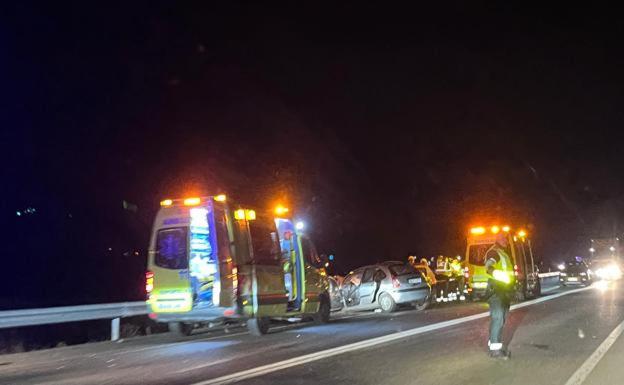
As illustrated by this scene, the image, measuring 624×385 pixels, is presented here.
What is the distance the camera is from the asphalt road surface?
7.99 meters

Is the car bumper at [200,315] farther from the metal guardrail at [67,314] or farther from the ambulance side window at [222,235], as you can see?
the metal guardrail at [67,314]

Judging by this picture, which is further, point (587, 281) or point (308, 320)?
point (587, 281)

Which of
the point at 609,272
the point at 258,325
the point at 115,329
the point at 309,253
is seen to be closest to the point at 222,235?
the point at 258,325

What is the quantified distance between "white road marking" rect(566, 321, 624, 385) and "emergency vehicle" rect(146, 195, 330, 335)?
5.84m

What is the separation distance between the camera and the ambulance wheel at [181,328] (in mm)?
12977

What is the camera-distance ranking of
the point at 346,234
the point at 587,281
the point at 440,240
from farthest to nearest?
1. the point at 440,240
2. the point at 346,234
3. the point at 587,281

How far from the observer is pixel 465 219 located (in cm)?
5284

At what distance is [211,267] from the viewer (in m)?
12.0

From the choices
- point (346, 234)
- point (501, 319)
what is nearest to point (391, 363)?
point (501, 319)

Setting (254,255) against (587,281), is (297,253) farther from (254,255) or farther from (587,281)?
(587,281)

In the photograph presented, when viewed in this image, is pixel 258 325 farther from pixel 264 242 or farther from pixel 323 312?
pixel 323 312

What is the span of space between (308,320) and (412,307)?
505cm

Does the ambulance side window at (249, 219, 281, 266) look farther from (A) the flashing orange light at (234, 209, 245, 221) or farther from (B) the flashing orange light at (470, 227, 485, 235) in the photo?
(B) the flashing orange light at (470, 227, 485, 235)

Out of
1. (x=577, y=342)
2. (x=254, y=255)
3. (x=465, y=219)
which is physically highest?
(x=465, y=219)
